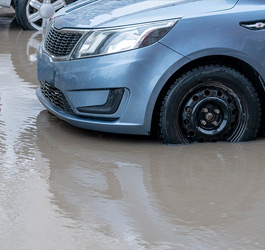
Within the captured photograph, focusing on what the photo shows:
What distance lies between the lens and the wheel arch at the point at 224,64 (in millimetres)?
5090

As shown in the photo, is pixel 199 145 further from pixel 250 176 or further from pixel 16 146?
pixel 16 146

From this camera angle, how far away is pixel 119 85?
496cm

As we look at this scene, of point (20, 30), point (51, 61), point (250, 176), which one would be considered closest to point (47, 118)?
point (51, 61)

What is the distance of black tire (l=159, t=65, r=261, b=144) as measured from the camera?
200 inches

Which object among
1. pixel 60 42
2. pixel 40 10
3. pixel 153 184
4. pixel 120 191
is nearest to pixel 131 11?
pixel 60 42

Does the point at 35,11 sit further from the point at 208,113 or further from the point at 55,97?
the point at 208,113

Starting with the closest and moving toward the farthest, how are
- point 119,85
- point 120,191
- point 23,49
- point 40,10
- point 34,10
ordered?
point 120,191 < point 119,85 < point 23,49 < point 40,10 < point 34,10

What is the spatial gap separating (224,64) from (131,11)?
2.56 ft

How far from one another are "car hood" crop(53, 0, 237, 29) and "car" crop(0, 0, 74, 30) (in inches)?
200

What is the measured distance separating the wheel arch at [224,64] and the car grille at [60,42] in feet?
2.44

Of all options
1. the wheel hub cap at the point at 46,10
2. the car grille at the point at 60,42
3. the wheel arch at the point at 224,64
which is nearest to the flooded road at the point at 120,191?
the wheel arch at the point at 224,64

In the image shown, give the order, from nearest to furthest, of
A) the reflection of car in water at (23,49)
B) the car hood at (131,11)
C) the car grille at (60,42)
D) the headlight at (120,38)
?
the headlight at (120,38) < the car hood at (131,11) < the car grille at (60,42) < the reflection of car in water at (23,49)

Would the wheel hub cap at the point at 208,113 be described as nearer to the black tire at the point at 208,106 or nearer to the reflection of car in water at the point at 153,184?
the black tire at the point at 208,106

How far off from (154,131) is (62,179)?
3.78ft
